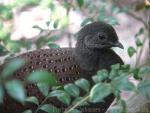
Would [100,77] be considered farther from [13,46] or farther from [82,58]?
[82,58]

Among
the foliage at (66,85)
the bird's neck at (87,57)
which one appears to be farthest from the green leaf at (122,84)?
the bird's neck at (87,57)

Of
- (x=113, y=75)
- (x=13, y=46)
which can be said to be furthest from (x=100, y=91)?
(x=13, y=46)

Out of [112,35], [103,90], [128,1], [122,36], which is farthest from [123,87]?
[128,1]

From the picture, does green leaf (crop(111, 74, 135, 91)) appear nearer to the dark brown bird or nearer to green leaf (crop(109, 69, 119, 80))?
green leaf (crop(109, 69, 119, 80))

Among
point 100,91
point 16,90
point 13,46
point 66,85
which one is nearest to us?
point 16,90

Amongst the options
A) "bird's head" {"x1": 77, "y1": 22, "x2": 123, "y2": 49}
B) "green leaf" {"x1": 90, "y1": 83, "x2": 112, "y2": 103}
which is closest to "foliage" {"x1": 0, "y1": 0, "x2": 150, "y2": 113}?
"green leaf" {"x1": 90, "y1": 83, "x2": 112, "y2": 103}

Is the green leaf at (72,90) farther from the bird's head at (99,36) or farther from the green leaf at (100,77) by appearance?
the bird's head at (99,36)

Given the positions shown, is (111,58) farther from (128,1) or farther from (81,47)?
(128,1)
